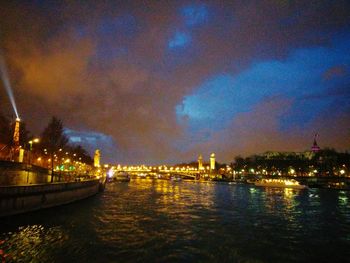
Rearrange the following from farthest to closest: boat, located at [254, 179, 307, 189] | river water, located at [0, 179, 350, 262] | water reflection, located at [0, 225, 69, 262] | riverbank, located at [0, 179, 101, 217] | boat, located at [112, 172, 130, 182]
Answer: boat, located at [112, 172, 130, 182] < boat, located at [254, 179, 307, 189] < riverbank, located at [0, 179, 101, 217] < river water, located at [0, 179, 350, 262] < water reflection, located at [0, 225, 69, 262]

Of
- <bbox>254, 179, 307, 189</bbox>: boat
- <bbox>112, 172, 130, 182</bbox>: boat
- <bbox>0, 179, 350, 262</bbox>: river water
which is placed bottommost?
<bbox>0, 179, 350, 262</bbox>: river water

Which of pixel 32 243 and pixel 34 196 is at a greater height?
pixel 34 196

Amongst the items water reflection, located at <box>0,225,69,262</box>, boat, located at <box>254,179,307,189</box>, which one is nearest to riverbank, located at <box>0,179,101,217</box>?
water reflection, located at <box>0,225,69,262</box>

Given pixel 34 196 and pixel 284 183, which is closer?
pixel 34 196

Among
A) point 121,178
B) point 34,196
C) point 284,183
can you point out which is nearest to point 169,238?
point 34,196

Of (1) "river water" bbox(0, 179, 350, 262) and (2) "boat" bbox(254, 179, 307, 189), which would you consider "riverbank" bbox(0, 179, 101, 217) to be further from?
(2) "boat" bbox(254, 179, 307, 189)

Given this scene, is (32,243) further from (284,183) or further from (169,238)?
(284,183)

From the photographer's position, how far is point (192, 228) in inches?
1149

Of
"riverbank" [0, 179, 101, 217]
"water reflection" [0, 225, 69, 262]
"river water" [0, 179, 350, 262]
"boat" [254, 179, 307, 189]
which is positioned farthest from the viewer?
"boat" [254, 179, 307, 189]

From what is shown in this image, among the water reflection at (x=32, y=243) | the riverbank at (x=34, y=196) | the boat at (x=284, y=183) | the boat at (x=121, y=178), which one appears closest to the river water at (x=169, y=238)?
the water reflection at (x=32, y=243)

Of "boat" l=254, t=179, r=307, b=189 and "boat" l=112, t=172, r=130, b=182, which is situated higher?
"boat" l=112, t=172, r=130, b=182

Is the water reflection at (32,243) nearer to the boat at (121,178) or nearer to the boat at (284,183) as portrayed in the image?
the boat at (284,183)

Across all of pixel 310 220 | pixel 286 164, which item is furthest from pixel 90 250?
pixel 286 164

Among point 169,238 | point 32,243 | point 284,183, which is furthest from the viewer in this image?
point 284,183
